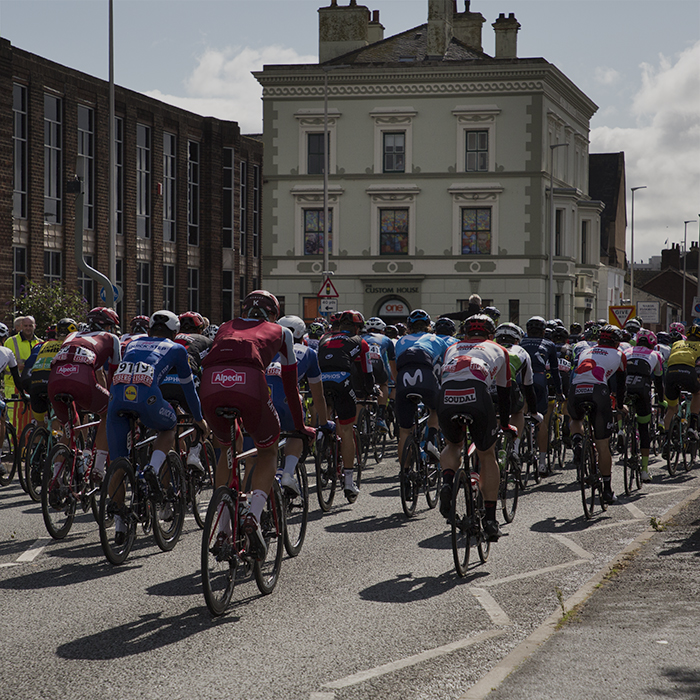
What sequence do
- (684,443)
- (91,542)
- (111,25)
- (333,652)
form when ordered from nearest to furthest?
(333,652) < (91,542) < (684,443) < (111,25)

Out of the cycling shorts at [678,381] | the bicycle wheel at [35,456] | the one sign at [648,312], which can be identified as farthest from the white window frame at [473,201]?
the bicycle wheel at [35,456]

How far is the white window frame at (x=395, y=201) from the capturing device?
45.7 m

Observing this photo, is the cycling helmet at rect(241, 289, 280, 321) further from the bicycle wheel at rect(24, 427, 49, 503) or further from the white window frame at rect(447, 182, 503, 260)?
the white window frame at rect(447, 182, 503, 260)

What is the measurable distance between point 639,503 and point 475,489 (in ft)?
14.5

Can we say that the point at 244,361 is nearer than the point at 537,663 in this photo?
No

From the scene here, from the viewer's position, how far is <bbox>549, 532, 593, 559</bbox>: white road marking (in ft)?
28.7

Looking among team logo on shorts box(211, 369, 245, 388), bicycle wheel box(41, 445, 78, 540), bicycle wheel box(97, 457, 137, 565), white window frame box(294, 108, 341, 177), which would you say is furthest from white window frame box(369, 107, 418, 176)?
team logo on shorts box(211, 369, 245, 388)

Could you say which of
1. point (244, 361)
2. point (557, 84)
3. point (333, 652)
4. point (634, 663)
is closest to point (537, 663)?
point (634, 663)

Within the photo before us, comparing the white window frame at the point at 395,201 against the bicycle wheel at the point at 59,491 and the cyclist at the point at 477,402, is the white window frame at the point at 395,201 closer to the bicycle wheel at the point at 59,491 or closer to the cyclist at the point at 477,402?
the bicycle wheel at the point at 59,491

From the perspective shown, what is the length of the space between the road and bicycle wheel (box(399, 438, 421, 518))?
168 mm

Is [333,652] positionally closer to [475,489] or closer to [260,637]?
[260,637]

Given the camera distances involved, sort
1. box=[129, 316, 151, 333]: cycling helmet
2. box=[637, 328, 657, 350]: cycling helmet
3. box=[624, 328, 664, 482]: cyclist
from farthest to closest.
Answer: box=[637, 328, 657, 350]: cycling helmet, box=[624, 328, 664, 482]: cyclist, box=[129, 316, 151, 333]: cycling helmet

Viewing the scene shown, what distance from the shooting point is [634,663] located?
538cm

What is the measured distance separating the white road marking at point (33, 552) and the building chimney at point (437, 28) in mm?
41161
